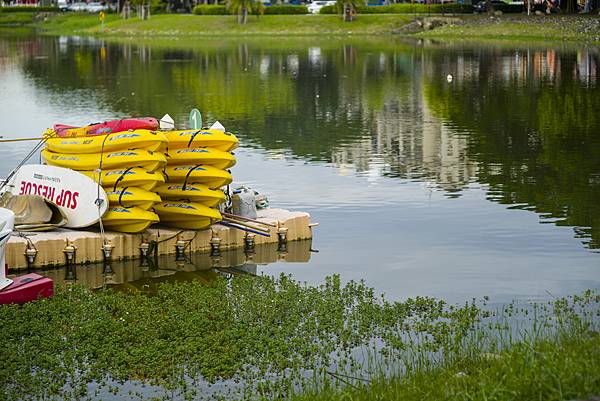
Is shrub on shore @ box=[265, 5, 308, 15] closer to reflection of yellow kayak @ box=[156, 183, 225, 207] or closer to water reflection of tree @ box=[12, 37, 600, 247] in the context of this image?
water reflection of tree @ box=[12, 37, 600, 247]

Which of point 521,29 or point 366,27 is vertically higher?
point 366,27

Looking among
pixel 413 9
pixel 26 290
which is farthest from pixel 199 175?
pixel 413 9

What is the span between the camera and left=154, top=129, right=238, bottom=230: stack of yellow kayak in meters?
18.8

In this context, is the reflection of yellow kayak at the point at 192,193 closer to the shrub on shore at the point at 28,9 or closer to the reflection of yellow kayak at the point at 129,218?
the reflection of yellow kayak at the point at 129,218

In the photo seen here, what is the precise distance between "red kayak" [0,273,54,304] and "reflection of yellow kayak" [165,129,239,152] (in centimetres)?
400

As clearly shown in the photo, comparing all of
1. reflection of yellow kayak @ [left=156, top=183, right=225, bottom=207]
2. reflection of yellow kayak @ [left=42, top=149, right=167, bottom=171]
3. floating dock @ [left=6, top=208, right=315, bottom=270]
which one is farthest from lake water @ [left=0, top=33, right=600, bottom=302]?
reflection of yellow kayak @ [left=42, top=149, right=167, bottom=171]

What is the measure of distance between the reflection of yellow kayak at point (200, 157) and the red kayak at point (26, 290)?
3.80m

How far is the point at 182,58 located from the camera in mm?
72812

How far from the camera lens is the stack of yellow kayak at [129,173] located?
18078 mm

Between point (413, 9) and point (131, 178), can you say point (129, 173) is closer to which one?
point (131, 178)

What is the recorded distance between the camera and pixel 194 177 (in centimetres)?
1891

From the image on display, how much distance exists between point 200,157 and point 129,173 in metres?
1.30

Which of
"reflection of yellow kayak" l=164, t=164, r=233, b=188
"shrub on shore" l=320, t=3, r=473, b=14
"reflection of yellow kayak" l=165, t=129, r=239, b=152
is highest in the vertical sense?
"shrub on shore" l=320, t=3, r=473, b=14

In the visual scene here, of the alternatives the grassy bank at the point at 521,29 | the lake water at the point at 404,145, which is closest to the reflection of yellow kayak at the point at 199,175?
the lake water at the point at 404,145
